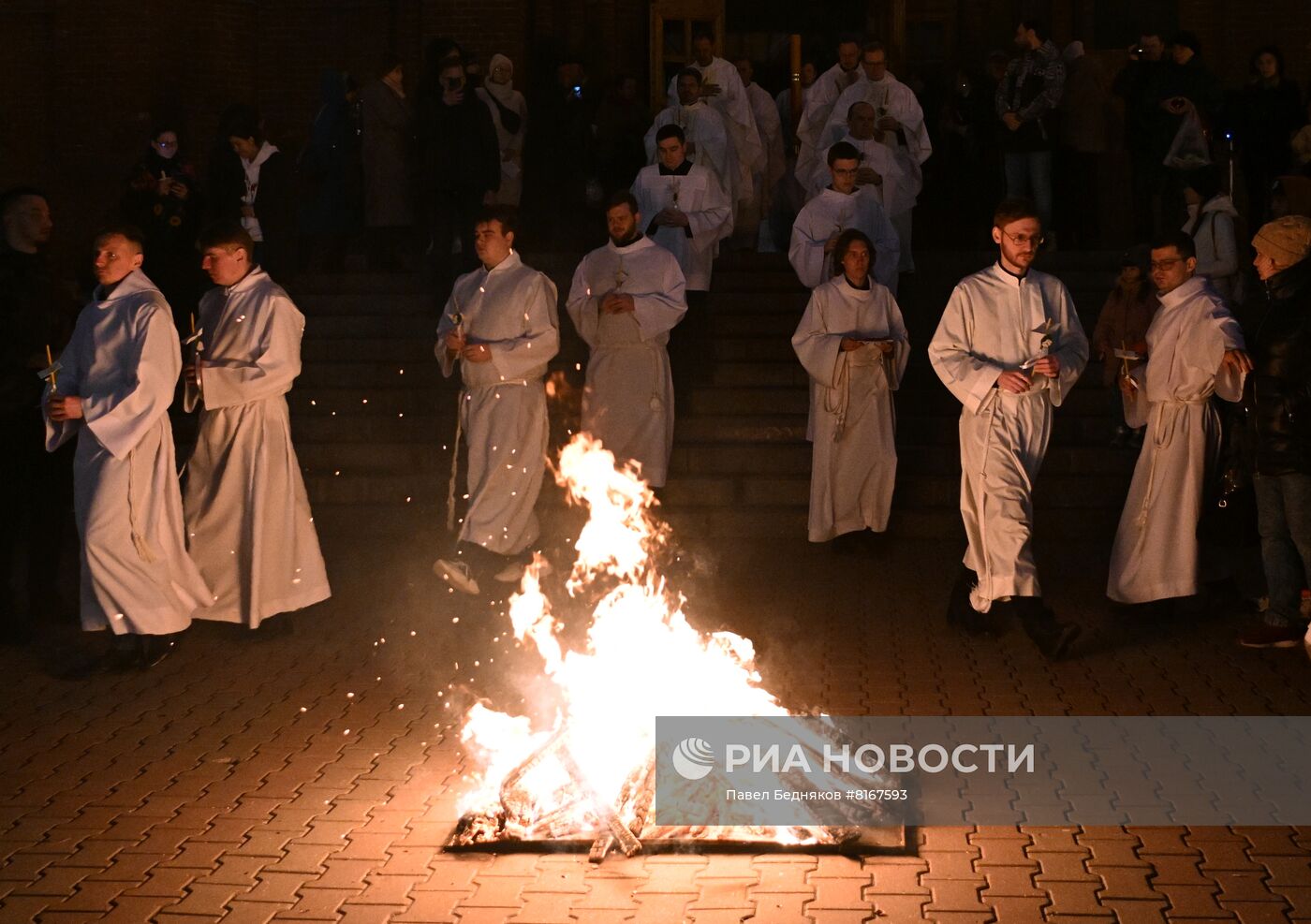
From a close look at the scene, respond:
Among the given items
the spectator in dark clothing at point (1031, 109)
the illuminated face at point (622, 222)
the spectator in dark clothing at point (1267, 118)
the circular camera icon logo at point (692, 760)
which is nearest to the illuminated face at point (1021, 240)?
the illuminated face at point (622, 222)

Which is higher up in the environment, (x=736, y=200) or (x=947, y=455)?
(x=736, y=200)

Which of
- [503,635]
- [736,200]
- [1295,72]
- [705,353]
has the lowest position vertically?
[503,635]

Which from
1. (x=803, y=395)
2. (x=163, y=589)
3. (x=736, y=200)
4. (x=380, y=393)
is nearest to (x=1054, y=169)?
(x=736, y=200)

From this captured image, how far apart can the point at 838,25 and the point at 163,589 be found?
46.9ft

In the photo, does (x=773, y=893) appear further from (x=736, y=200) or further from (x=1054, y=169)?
(x=1054, y=169)

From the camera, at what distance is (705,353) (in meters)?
13.4

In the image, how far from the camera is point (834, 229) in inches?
511

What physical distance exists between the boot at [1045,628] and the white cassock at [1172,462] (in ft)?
2.95

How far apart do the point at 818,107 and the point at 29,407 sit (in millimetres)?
8290

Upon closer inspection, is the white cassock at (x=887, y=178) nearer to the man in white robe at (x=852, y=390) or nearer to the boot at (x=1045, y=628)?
the man in white robe at (x=852, y=390)

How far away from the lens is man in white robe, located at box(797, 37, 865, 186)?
1519 cm

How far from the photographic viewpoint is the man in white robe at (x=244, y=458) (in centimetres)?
896

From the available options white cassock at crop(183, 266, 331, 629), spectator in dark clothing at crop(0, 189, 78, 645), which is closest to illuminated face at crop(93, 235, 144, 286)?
white cassock at crop(183, 266, 331, 629)

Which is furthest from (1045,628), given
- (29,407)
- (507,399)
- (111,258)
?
(29,407)
